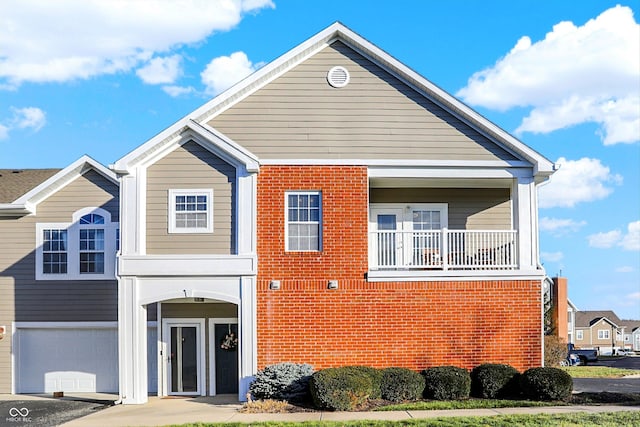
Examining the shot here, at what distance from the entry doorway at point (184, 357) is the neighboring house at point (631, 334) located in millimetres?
96401

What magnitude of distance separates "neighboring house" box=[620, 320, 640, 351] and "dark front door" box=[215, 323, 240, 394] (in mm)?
95876

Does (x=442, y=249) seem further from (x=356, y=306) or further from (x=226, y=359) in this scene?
(x=226, y=359)

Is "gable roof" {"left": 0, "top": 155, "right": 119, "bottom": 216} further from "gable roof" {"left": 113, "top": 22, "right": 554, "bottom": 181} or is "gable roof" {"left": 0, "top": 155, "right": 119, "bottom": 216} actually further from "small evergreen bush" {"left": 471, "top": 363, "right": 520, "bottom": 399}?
"small evergreen bush" {"left": 471, "top": 363, "right": 520, "bottom": 399}

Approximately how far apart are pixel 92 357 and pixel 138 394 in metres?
4.19

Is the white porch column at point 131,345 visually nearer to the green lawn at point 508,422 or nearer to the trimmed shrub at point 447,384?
the green lawn at point 508,422

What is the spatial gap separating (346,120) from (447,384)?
7133mm

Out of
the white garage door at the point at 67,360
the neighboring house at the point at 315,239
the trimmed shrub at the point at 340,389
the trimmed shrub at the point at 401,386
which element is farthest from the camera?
the white garage door at the point at 67,360

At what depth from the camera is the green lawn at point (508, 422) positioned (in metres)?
14.2

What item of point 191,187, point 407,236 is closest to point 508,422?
point 407,236

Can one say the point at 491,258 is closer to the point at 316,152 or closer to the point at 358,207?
the point at 358,207

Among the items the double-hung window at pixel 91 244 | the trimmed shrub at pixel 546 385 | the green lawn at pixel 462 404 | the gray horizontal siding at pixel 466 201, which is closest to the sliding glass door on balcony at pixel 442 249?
the gray horizontal siding at pixel 466 201

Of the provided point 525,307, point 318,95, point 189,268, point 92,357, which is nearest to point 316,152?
point 318,95

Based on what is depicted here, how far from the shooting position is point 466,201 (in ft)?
71.4

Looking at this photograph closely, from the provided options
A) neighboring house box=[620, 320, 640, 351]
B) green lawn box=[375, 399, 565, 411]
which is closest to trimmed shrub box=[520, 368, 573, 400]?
green lawn box=[375, 399, 565, 411]
